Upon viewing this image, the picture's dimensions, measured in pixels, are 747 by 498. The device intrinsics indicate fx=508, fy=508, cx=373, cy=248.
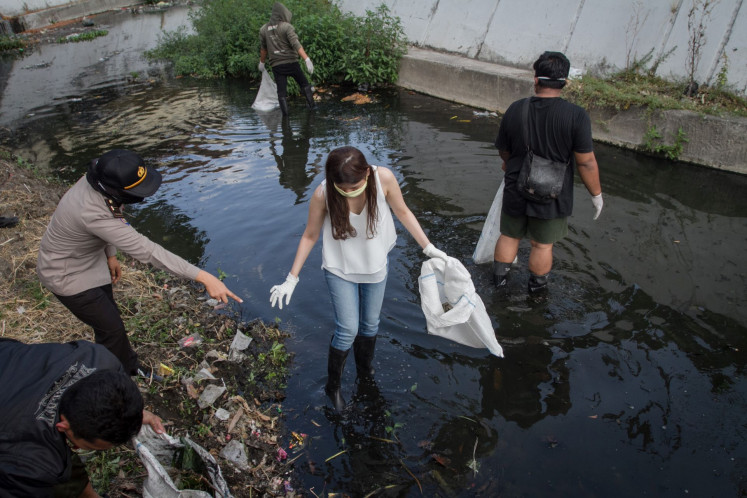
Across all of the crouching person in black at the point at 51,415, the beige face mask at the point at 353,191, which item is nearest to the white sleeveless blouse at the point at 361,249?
the beige face mask at the point at 353,191

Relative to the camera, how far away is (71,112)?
11000 millimetres

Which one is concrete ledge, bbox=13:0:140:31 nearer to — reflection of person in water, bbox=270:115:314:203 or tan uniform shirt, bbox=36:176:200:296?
reflection of person in water, bbox=270:115:314:203

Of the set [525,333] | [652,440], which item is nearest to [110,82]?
[525,333]

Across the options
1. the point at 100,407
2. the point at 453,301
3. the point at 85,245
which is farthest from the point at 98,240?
the point at 453,301

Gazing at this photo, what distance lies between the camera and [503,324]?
421 centimetres

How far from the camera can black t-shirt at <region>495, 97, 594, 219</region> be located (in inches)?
144

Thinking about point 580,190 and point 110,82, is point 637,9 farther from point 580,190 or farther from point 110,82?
point 110,82

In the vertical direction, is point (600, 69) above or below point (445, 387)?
above

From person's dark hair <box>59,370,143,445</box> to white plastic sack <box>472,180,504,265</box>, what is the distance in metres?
3.43

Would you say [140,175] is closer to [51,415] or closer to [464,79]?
[51,415]

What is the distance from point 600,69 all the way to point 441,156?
315cm

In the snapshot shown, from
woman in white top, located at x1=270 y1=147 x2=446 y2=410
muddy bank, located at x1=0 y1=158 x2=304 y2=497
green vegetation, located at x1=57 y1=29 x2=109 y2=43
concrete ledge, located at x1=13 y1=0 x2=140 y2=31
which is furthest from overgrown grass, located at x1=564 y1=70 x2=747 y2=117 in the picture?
concrete ledge, located at x1=13 y1=0 x2=140 y2=31

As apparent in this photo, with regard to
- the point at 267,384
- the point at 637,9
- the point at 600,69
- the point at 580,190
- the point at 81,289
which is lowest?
the point at 267,384

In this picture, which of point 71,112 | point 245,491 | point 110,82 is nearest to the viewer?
point 245,491
